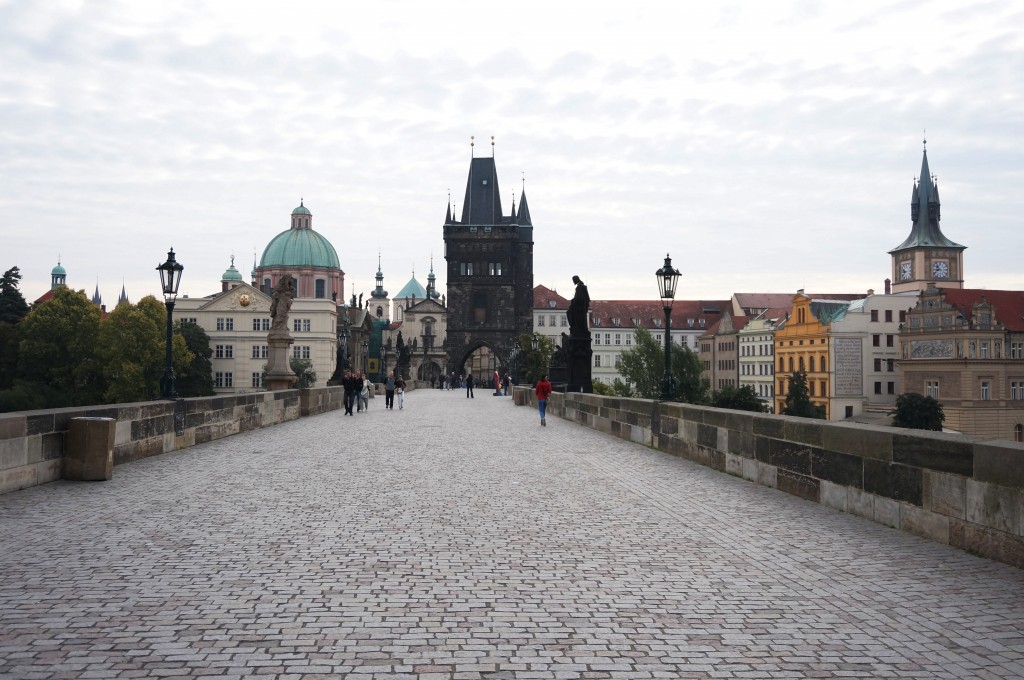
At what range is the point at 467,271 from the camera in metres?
114

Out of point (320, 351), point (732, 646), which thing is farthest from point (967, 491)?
point (320, 351)

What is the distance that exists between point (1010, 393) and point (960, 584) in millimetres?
84333

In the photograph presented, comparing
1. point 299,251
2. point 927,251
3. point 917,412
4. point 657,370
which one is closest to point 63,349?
point 299,251

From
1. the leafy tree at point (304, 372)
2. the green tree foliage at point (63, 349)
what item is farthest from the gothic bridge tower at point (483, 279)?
Answer: the green tree foliage at point (63, 349)

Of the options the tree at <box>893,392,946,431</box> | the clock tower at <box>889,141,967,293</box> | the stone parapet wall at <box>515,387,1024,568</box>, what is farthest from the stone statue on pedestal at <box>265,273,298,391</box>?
the clock tower at <box>889,141,967,293</box>

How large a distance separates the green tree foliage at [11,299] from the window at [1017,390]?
3197 inches

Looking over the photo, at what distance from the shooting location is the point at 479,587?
6.01 metres

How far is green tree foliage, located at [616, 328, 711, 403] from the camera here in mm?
99250

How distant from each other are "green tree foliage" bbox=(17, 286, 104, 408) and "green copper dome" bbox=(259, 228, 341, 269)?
49.7 m

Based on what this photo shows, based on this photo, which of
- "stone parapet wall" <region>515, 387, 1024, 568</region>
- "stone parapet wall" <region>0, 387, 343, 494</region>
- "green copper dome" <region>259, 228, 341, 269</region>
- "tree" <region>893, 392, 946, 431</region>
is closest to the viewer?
"stone parapet wall" <region>515, 387, 1024, 568</region>

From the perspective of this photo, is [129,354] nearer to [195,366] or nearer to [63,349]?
[63,349]

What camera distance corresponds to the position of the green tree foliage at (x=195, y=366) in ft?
282

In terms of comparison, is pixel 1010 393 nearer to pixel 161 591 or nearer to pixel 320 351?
pixel 320 351

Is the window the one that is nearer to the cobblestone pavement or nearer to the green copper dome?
the cobblestone pavement
